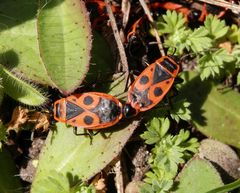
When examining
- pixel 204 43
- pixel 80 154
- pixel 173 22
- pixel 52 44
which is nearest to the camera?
pixel 52 44

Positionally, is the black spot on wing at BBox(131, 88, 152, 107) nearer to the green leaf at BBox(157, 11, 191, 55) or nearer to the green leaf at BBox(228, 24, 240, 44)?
the green leaf at BBox(157, 11, 191, 55)

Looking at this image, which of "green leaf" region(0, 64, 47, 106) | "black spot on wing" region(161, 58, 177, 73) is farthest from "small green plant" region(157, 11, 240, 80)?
"green leaf" region(0, 64, 47, 106)

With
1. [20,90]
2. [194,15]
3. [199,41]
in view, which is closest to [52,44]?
[20,90]

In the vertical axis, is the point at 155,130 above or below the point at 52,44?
below

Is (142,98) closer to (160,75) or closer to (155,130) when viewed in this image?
(160,75)

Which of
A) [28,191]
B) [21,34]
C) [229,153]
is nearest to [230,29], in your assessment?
[229,153]

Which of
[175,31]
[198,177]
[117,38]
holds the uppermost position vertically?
[117,38]

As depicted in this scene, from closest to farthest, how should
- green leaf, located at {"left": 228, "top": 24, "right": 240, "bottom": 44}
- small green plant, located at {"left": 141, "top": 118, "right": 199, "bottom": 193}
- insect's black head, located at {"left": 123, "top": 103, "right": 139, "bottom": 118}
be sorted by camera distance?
1. insect's black head, located at {"left": 123, "top": 103, "right": 139, "bottom": 118}
2. small green plant, located at {"left": 141, "top": 118, "right": 199, "bottom": 193}
3. green leaf, located at {"left": 228, "top": 24, "right": 240, "bottom": 44}

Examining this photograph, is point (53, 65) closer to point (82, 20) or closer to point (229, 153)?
point (82, 20)
